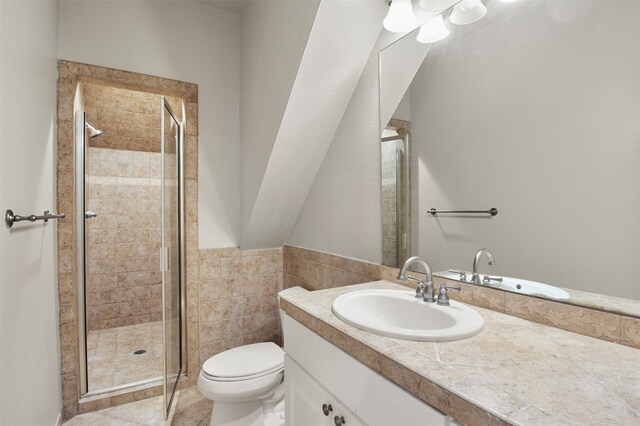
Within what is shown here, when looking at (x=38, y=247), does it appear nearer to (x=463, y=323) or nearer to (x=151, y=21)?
(x=151, y=21)

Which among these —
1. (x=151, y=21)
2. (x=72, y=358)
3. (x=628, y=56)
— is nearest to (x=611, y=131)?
(x=628, y=56)

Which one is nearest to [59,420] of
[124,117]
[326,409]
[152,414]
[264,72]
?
[152,414]

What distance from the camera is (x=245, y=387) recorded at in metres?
1.65

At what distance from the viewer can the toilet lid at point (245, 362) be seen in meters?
1.70

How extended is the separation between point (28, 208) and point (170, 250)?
0.76 metres

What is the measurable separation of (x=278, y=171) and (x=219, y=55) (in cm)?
110

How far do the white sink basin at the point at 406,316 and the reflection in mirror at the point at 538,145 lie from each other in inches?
8.1

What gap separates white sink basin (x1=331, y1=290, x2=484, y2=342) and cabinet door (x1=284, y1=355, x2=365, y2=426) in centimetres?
25

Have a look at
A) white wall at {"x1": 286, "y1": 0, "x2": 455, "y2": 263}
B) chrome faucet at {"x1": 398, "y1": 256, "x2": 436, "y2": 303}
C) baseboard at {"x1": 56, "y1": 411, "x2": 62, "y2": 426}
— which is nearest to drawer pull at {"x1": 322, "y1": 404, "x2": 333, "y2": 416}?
chrome faucet at {"x1": 398, "y1": 256, "x2": 436, "y2": 303}

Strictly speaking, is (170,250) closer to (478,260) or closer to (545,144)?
(478,260)

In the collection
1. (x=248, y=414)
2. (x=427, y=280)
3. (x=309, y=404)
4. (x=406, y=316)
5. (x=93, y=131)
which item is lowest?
(x=248, y=414)

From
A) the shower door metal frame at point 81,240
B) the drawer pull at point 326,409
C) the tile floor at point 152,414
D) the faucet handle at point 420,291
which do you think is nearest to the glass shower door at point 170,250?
the tile floor at point 152,414

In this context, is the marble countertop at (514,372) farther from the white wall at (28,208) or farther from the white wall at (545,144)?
the white wall at (28,208)

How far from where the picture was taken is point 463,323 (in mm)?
915
